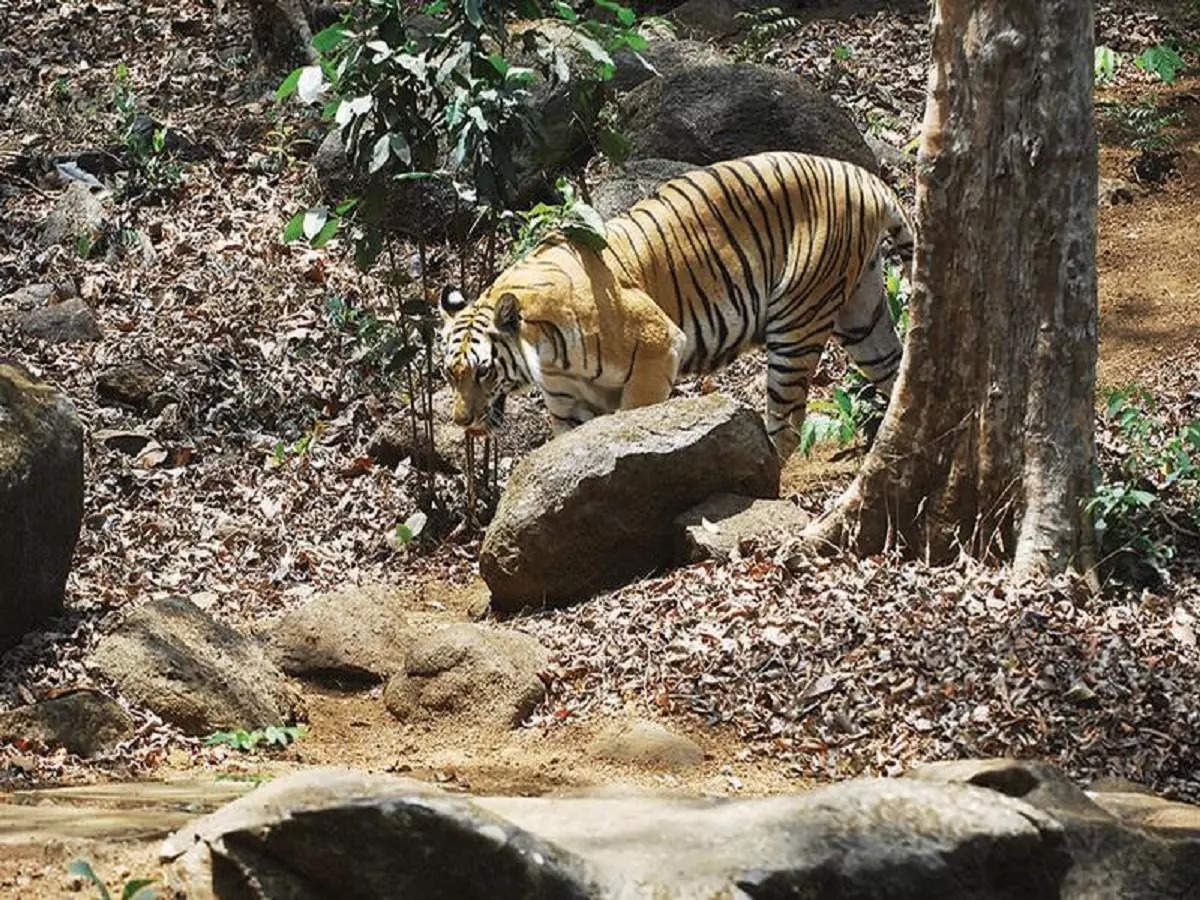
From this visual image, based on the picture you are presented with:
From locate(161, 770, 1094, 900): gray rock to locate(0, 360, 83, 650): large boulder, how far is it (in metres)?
2.83

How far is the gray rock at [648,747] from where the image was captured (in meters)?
5.44

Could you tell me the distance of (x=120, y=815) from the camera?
12.8 ft

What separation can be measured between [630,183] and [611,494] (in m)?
4.46

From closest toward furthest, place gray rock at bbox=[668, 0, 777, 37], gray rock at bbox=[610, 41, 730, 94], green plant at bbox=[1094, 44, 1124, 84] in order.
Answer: green plant at bbox=[1094, 44, 1124, 84] → gray rock at bbox=[610, 41, 730, 94] → gray rock at bbox=[668, 0, 777, 37]

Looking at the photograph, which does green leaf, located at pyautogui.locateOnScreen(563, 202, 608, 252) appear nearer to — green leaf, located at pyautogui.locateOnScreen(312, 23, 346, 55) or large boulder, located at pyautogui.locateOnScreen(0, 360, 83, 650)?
green leaf, located at pyautogui.locateOnScreen(312, 23, 346, 55)

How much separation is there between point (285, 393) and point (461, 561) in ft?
7.36

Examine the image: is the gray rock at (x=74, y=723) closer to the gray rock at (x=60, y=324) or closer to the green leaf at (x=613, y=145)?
the green leaf at (x=613, y=145)

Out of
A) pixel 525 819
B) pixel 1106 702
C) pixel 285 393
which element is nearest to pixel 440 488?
pixel 285 393

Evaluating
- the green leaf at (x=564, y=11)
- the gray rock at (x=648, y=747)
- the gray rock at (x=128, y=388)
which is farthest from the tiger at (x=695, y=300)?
the gray rock at (x=648, y=747)

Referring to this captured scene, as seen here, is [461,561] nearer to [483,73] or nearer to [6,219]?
[483,73]

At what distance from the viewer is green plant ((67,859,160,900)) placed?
3.00 meters

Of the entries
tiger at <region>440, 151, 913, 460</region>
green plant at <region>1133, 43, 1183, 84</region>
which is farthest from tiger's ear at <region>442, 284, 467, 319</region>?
green plant at <region>1133, 43, 1183, 84</region>

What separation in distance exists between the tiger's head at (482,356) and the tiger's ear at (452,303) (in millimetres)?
41

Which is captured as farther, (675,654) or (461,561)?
(461,561)
